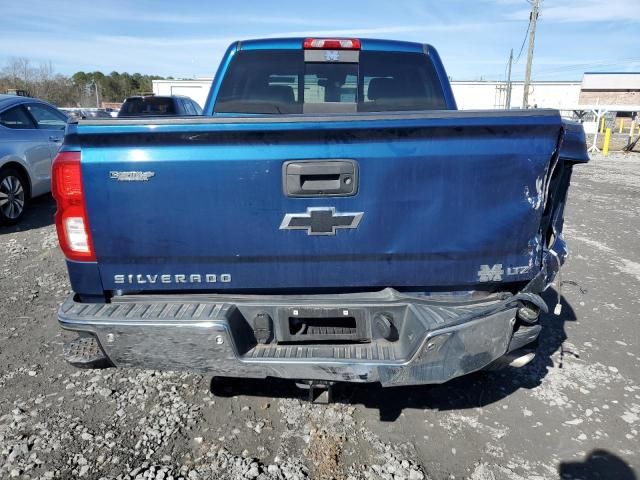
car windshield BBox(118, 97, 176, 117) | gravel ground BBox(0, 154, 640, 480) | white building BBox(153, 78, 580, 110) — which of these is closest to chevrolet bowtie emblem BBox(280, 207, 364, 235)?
gravel ground BBox(0, 154, 640, 480)

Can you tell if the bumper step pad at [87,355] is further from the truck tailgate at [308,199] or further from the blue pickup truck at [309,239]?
the truck tailgate at [308,199]

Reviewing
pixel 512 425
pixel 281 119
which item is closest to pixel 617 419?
pixel 512 425

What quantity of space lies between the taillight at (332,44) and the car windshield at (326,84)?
96 millimetres

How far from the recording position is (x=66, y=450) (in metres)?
2.72

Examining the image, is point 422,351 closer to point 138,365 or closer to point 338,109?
point 138,365

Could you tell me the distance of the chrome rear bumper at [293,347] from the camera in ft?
7.57

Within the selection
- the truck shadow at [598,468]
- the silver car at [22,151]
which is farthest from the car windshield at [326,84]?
the silver car at [22,151]

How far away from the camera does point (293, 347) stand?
2.51 metres

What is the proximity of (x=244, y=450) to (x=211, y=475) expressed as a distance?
248 mm

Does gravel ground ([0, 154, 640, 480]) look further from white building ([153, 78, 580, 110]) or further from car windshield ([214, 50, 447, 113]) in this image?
white building ([153, 78, 580, 110])

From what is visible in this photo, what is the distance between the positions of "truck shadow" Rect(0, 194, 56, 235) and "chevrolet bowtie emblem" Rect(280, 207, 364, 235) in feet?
21.3

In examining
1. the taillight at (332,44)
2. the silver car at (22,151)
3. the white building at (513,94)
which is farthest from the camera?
the white building at (513,94)

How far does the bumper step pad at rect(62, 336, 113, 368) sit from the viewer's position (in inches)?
96.4

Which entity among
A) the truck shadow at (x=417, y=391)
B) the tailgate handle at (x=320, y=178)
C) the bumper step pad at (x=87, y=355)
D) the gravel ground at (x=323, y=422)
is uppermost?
the tailgate handle at (x=320, y=178)
